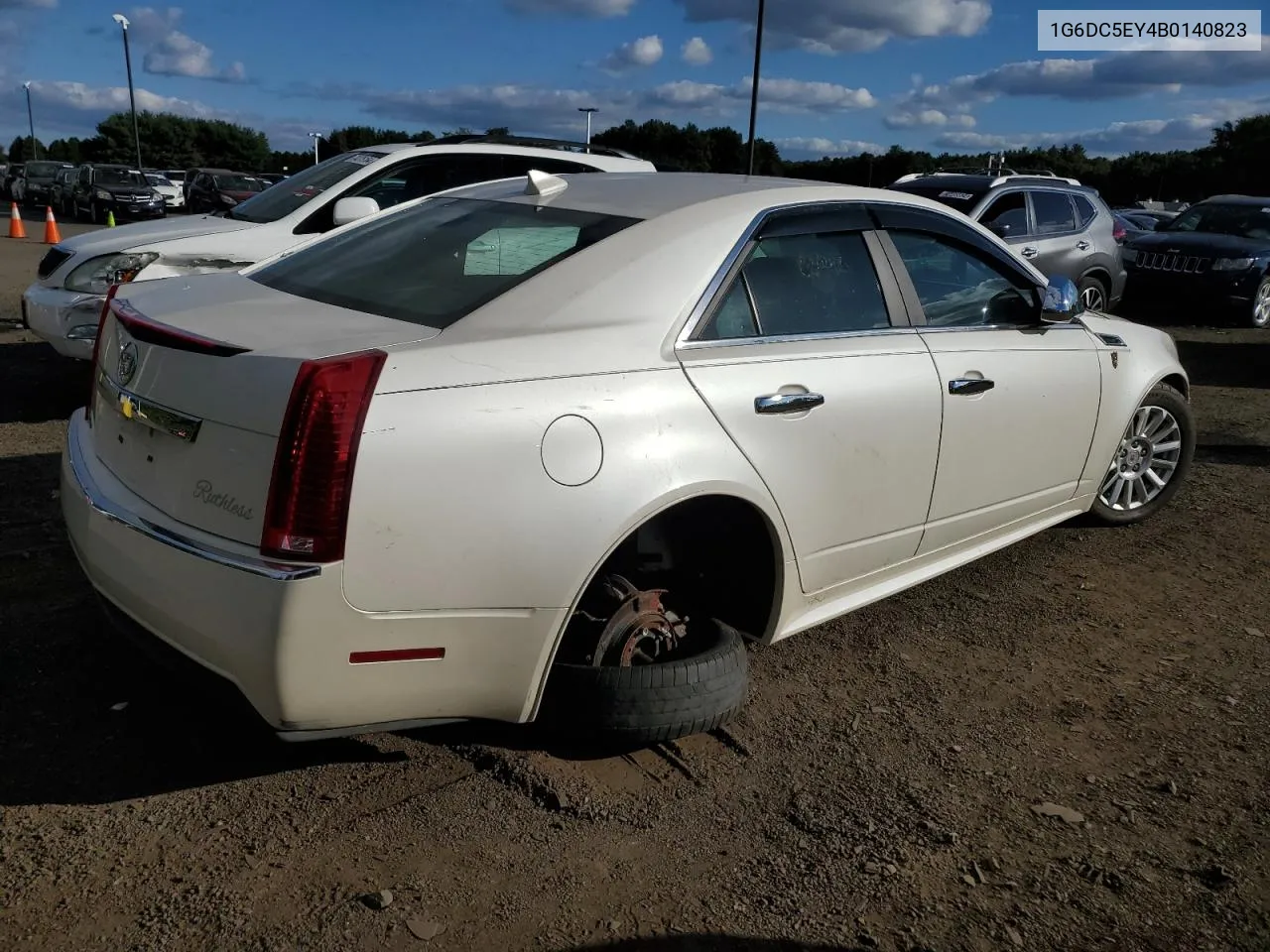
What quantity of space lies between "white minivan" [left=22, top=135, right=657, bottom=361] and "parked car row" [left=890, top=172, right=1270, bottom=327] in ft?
14.8

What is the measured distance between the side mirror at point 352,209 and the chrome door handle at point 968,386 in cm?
392

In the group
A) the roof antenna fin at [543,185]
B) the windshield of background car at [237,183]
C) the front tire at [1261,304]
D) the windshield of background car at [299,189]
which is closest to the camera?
the roof antenna fin at [543,185]

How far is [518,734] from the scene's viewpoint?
3242mm

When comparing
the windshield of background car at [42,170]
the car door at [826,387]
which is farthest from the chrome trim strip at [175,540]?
the windshield of background car at [42,170]

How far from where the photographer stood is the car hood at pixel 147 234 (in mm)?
7203

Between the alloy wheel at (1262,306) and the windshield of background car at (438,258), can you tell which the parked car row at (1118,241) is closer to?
the alloy wheel at (1262,306)

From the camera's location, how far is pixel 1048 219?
453 inches

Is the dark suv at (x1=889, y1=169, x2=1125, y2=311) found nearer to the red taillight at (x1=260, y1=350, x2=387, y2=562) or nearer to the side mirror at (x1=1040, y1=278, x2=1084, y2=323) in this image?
the side mirror at (x1=1040, y1=278, x2=1084, y2=323)

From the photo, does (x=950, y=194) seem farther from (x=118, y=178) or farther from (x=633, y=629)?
(x=118, y=178)

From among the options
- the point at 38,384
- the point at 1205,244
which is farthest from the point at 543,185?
the point at 1205,244

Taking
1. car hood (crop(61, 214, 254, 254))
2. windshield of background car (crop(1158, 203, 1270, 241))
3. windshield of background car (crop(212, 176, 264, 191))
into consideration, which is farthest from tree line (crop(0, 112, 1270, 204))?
car hood (crop(61, 214, 254, 254))

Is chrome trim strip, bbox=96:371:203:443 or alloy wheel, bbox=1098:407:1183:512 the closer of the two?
chrome trim strip, bbox=96:371:203:443

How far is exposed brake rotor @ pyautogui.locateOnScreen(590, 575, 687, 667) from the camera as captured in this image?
3.02 metres

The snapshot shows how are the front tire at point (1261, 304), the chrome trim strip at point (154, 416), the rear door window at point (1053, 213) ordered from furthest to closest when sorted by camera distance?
1. the front tire at point (1261, 304)
2. the rear door window at point (1053, 213)
3. the chrome trim strip at point (154, 416)
